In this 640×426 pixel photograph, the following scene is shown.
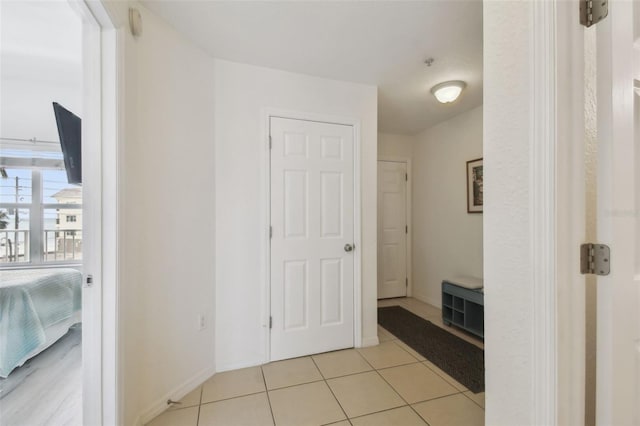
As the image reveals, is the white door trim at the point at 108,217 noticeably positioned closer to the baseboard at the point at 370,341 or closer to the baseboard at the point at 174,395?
the baseboard at the point at 174,395

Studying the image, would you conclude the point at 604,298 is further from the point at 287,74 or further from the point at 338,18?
the point at 287,74

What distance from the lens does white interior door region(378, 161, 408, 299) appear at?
3.74m

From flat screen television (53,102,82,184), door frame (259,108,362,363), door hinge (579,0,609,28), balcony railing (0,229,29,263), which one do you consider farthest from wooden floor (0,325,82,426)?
door hinge (579,0,609,28)

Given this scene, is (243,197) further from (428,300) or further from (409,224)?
(428,300)

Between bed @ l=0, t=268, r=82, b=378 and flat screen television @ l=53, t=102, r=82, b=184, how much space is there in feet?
1.49

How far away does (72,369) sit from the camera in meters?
1.27

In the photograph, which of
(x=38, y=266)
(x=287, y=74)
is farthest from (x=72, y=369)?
→ (x=287, y=74)

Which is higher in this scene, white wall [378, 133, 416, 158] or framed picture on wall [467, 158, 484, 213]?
white wall [378, 133, 416, 158]

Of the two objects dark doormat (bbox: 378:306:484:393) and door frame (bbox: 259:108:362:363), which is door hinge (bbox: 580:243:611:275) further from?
door frame (bbox: 259:108:362:363)

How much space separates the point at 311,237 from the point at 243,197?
2.18 feet

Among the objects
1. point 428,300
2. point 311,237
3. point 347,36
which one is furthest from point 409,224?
point 347,36

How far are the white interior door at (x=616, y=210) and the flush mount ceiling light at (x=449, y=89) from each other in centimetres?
164

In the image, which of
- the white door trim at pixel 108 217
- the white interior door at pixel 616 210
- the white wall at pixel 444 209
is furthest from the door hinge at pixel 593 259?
the white wall at pixel 444 209

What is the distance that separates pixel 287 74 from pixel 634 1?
1948 mm
